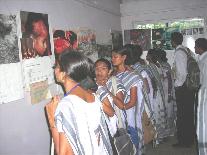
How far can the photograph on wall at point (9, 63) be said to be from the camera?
2410 millimetres

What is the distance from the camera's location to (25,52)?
2.72 meters

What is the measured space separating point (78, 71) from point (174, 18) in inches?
194

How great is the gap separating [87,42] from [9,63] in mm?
1814

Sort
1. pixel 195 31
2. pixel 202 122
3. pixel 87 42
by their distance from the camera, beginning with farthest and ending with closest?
pixel 195 31
pixel 87 42
pixel 202 122

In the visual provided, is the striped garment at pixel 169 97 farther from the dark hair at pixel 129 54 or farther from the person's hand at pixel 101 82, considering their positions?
the person's hand at pixel 101 82

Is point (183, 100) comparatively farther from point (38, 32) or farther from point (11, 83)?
point (11, 83)

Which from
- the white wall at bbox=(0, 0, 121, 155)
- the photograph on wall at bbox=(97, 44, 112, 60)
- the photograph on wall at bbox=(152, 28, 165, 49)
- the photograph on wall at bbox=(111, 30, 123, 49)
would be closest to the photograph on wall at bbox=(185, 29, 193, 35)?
the photograph on wall at bbox=(152, 28, 165, 49)

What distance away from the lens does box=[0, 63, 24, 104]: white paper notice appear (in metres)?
2.40

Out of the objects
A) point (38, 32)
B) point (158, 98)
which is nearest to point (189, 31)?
point (158, 98)

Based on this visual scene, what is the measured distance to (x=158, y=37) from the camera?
21.5 ft

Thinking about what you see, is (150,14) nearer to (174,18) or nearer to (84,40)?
(174,18)

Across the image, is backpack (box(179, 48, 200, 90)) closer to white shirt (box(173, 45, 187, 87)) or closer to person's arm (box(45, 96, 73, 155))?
white shirt (box(173, 45, 187, 87))

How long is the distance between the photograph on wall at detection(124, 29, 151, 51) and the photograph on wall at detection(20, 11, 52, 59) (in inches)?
141

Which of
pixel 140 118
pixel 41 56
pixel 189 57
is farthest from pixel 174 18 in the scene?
pixel 41 56
